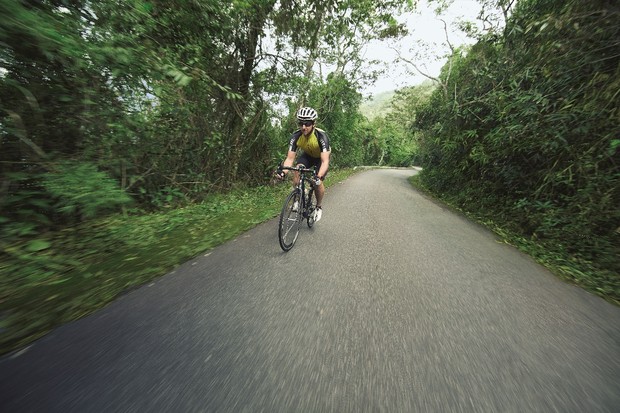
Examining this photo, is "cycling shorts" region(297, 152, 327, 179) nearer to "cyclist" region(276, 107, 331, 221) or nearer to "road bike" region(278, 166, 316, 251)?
"cyclist" region(276, 107, 331, 221)

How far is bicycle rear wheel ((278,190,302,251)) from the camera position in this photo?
3.61m

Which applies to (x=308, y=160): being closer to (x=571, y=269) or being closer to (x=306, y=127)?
(x=306, y=127)

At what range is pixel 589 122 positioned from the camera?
4406mm

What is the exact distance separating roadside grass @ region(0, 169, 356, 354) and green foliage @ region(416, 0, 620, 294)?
5779mm

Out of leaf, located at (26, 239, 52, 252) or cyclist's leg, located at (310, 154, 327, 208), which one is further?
cyclist's leg, located at (310, 154, 327, 208)

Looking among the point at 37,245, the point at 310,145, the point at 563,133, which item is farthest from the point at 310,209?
the point at 563,133

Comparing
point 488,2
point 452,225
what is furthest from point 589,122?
point 488,2

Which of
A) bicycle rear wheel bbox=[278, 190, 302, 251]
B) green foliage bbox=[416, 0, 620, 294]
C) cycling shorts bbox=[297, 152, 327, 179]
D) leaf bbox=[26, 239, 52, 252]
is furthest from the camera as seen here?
cycling shorts bbox=[297, 152, 327, 179]

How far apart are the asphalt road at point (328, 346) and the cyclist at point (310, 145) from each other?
68.9 inches

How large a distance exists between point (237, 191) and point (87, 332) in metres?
6.53

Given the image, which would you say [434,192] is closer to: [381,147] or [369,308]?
[369,308]

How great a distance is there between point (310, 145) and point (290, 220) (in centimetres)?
178

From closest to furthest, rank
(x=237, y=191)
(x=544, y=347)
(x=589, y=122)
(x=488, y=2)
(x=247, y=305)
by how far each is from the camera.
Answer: (x=544, y=347) → (x=247, y=305) → (x=589, y=122) → (x=237, y=191) → (x=488, y=2)

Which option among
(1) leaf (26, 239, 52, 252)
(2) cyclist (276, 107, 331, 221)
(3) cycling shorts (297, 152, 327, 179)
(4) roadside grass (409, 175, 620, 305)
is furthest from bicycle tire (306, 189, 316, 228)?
(4) roadside grass (409, 175, 620, 305)
